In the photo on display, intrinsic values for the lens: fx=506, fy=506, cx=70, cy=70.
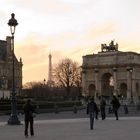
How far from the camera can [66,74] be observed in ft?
453

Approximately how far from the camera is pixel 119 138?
827 inches

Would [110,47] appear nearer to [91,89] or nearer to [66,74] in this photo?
[91,89]

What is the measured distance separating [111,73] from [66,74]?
2188 cm

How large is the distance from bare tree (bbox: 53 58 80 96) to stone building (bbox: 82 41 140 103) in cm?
1468

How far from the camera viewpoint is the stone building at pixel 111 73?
115 meters

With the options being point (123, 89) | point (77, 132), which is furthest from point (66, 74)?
point (77, 132)

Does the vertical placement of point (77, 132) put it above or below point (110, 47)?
below

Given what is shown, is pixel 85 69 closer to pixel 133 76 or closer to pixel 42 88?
pixel 133 76

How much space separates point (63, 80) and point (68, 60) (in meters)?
7.86

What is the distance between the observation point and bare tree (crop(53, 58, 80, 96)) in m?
138

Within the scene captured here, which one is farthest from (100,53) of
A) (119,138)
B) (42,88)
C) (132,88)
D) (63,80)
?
(119,138)

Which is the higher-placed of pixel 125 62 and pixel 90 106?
pixel 125 62

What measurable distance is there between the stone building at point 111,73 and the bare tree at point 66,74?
48.2 ft

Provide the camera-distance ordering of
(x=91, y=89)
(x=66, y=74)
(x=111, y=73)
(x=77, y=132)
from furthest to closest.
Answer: (x=66, y=74) < (x=91, y=89) < (x=111, y=73) < (x=77, y=132)
